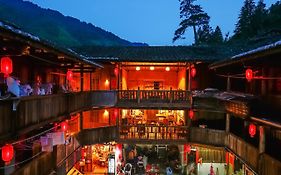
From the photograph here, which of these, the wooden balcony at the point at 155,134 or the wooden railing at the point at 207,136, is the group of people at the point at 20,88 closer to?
the wooden balcony at the point at 155,134

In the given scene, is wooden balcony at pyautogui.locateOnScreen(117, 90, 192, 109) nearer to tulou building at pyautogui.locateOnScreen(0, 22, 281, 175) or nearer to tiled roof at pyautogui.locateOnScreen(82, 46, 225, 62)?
tulou building at pyautogui.locateOnScreen(0, 22, 281, 175)

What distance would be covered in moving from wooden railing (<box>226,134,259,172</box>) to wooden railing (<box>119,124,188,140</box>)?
5164 millimetres

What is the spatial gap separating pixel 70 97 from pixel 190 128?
40.5ft

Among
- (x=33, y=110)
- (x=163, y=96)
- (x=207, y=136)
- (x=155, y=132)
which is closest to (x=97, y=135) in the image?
(x=155, y=132)

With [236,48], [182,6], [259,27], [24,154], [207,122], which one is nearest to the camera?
[24,154]

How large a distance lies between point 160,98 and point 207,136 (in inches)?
195

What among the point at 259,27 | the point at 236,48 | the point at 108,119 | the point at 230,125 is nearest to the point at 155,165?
the point at 108,119

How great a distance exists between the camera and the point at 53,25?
433ft

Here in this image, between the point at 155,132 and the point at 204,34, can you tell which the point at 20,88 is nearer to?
the point at 155,132

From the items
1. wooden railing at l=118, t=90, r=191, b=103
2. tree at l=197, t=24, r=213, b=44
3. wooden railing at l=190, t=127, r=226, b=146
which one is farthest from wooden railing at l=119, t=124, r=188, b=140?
tree at l=197, t=24, r=213, b=44

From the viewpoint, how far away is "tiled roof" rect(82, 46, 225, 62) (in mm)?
30125

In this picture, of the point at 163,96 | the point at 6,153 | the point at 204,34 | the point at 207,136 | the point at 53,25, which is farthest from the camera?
the point at 53,25

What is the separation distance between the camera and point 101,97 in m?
29.8

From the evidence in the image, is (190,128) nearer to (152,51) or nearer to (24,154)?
A: (152,51)
